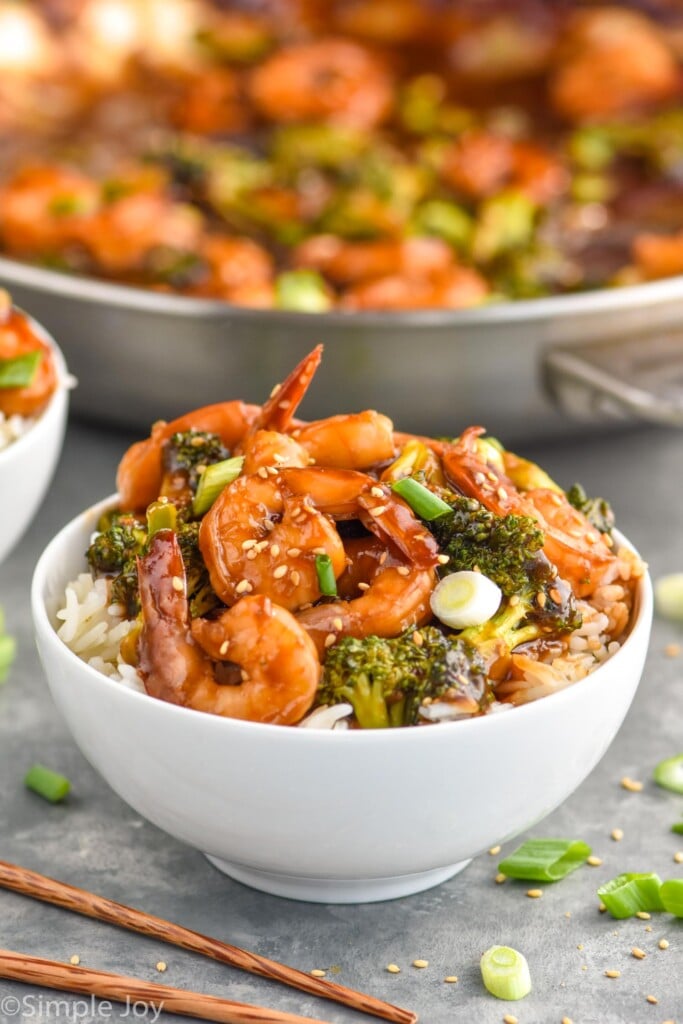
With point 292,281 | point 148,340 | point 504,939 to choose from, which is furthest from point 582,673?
point 292,281

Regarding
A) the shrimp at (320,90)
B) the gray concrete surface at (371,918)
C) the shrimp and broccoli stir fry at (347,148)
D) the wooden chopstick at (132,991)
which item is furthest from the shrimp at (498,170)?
the wooden chopstick at (132,991)

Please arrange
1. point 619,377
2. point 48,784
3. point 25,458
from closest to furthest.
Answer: point 48,784
point 25,458
point 619,377

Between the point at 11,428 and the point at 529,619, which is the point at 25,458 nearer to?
the point at 11,428

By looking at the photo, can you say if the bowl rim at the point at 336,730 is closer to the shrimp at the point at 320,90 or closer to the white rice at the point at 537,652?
the white rice at the point at 537,652

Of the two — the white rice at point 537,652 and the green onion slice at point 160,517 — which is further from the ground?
the green onion slice at point 160,517

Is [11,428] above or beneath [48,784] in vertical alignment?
above

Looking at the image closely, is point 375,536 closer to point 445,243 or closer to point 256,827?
point 256,827

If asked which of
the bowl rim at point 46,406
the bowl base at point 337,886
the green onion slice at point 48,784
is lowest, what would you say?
the green onion slice at point 48,784

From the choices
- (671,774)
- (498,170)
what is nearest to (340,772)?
(671,774)
